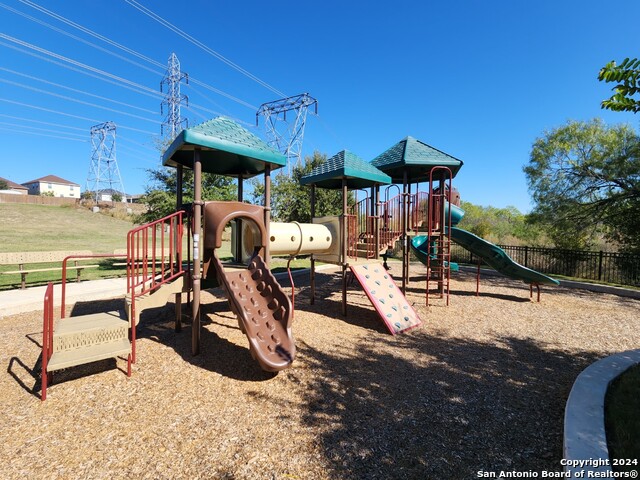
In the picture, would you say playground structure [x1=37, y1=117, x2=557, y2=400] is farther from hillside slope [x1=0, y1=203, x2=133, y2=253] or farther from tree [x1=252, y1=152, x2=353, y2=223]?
hillside slope [x1=0, y1=203, x2=133, y2=253]

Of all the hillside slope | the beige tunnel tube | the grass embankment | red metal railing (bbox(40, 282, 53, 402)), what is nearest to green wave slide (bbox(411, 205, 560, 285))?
the beige tunnel tube

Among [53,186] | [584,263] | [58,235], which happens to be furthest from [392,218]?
[53,186]

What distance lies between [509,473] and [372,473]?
1102mm

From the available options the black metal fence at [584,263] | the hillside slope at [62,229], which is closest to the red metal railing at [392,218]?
the black metal fence at [584,263]

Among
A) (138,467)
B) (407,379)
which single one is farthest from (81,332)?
(407,379)

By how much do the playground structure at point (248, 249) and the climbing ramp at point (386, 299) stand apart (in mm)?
29

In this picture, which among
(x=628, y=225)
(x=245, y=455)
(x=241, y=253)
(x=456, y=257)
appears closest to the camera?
(x=245, y=455)

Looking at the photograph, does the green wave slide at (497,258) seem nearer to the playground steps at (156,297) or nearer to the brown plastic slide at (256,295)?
the brown plastic slide at (256,295)

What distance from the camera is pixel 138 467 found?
8.36 ft

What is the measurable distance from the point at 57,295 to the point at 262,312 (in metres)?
6.63

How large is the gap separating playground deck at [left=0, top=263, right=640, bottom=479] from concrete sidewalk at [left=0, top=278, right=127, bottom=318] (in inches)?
18.2

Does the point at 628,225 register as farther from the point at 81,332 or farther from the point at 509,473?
the point at 81,332

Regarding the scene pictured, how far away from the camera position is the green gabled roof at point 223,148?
4.89 metres

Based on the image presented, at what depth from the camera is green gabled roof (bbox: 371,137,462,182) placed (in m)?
9.27
